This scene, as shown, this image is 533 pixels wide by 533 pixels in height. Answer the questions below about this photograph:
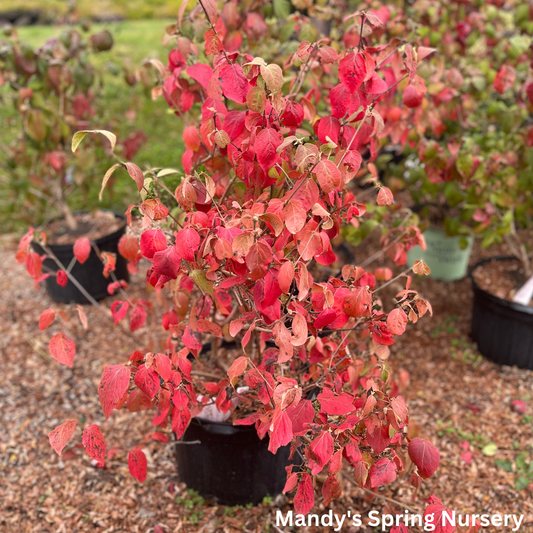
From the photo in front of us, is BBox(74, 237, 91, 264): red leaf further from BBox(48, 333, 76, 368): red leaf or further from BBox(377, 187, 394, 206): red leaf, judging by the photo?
BBox(377, 187, 394, 206): red leaf

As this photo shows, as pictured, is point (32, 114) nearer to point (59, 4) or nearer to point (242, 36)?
point (242, 36)

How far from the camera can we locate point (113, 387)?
1170 mm

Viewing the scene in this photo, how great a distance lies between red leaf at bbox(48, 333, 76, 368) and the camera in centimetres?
142

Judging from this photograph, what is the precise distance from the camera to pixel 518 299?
2.51 meters

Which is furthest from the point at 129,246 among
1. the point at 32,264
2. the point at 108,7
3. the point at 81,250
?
the point at 108,7

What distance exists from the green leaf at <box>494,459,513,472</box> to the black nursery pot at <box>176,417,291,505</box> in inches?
35.6

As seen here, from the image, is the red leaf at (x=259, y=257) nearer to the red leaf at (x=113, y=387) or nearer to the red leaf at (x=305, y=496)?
the red leaf at (x=113, y=387)

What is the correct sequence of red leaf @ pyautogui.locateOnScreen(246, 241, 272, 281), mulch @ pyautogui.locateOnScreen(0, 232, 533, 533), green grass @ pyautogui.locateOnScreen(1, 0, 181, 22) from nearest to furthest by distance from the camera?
red leaf @ pyautogui.locateOnScreen(246, 241, 272, 281), mulch @ pyautogui.locateOnScreen(0, 232, 533, 533), green grass @ pyautogui.locateOnScreen(1, 0, 181, 22)

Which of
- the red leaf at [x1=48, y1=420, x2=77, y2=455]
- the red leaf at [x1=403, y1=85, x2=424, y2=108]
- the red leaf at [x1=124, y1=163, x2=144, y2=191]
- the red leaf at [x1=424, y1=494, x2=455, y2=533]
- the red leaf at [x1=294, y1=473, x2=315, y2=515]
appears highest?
the red leaf at [x1=403, y1=85, x2=424, y2=108]

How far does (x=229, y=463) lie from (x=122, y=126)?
11.3ft

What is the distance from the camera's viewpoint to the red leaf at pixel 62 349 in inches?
56.1

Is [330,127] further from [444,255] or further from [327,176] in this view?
[444,255]

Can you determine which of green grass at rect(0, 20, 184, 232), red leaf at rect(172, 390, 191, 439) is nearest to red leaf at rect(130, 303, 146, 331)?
red leaf at rect(172, 390, 191, 439)

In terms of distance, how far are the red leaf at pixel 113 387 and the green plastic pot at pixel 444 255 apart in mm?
2574
